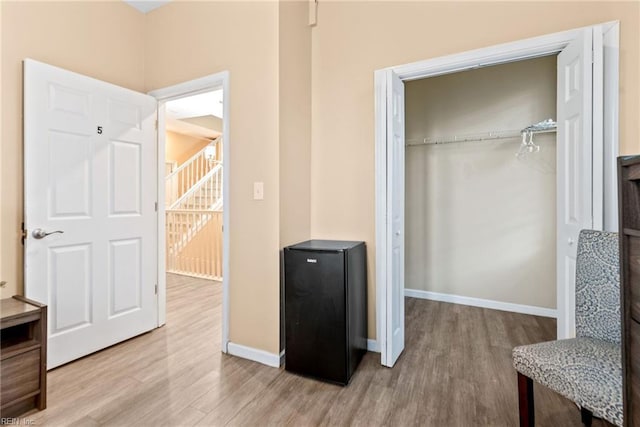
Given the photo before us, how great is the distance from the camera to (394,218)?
2141 millimetres

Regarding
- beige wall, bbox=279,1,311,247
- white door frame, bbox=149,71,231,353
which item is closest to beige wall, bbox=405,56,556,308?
beige wall, bbox=279,1,311,247

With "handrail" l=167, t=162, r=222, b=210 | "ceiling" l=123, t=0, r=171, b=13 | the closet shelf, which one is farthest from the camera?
"handrail" l=167, t=162, r=222, b=210

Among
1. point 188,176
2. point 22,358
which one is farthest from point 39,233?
point 188,176

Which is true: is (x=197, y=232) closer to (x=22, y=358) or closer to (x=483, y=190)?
(x=22, y=358)

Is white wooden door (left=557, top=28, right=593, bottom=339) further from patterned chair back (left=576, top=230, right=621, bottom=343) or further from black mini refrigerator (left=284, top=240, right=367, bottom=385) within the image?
black mini refrigerator (left=284, top=240, right=367, bottom=385)

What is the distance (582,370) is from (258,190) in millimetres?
1916

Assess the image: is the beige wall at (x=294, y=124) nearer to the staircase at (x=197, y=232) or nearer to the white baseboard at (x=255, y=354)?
the white baseboard at (x=255, y=354)

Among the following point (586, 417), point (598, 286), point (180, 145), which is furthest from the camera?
point (180, 145)

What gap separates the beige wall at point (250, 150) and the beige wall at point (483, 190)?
2.07m

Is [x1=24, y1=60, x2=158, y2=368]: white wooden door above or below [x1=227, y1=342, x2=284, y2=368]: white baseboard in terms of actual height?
above

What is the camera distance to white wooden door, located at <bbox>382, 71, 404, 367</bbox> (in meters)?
2.08

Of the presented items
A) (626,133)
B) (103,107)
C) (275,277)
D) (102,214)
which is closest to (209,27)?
(103,107)

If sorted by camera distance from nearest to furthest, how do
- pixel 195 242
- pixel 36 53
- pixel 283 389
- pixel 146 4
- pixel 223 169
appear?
pixel 283 389 → pixel 36 53 → pixel 223 169 → pixel 146 4 → pixel 195 242

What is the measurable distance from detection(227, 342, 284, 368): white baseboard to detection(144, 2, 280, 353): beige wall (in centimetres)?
3
